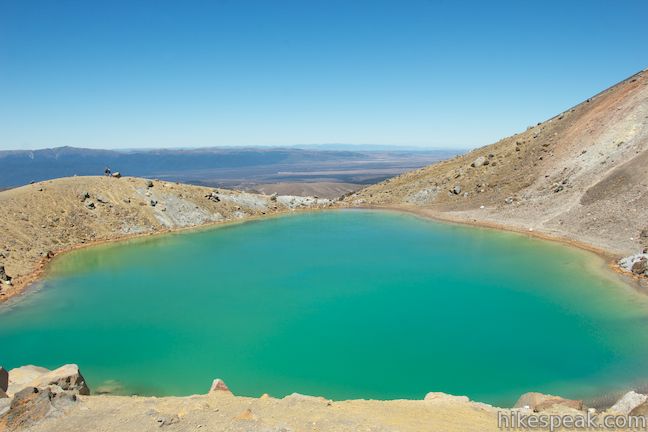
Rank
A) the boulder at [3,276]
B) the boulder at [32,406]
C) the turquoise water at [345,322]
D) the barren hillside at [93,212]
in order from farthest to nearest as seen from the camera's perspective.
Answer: the barren hillside at [93,212], the boulder at [3,276], the turquoise water at [345,322], the boulder at [32,406]

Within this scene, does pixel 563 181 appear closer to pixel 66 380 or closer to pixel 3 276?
pixel 66 380

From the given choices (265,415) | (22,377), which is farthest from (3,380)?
(265,415)

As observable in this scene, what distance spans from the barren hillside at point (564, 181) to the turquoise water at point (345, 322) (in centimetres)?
563

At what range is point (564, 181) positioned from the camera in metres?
48.2

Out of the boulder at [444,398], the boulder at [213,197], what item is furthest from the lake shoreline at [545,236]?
the boulder at [213,197]

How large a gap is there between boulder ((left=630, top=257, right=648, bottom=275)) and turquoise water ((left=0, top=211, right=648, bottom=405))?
6.37 feet

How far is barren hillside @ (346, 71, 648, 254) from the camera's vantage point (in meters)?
39.4

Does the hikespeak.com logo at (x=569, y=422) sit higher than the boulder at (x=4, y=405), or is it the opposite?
the boulder at (x=4, y=405)

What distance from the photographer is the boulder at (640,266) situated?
28.8 meters

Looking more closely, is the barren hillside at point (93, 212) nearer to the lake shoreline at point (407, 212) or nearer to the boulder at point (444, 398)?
the lake shoreline at point (407, 212)

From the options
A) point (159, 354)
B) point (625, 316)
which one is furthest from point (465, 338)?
point (159, 354)

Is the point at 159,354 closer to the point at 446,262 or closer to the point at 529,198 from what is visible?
the point at 446,262

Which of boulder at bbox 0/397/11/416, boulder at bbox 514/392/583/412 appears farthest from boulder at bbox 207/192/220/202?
boulder at bbox 514/392/583/412

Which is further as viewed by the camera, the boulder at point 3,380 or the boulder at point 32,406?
the boulder at point 3,380
